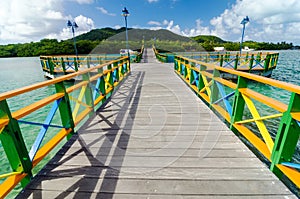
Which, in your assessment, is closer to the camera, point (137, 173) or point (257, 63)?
point (137, 173)

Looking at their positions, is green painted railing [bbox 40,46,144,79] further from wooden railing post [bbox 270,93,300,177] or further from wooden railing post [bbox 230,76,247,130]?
wooden railing post [bbox 270,93,300,177]

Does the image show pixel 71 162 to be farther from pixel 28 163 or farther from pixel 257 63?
pixel 257 63

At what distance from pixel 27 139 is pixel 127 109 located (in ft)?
9.09

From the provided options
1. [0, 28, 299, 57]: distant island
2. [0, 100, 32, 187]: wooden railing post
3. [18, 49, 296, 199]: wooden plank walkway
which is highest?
[0, 28, 299, 57]: distant island

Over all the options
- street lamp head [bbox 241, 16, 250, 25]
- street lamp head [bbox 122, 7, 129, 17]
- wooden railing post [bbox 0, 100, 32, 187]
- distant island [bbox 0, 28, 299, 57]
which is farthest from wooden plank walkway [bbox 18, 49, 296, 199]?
distant island [bbox 0, 28, 299, 57]

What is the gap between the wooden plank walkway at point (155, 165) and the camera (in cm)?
142

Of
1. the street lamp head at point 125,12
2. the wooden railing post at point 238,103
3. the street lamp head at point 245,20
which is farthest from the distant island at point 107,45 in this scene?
the wooden railing post at point 238,103

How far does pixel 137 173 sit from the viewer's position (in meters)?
1.64

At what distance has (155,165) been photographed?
1.75 meters

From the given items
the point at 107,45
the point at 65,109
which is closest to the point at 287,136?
the point at 65,109

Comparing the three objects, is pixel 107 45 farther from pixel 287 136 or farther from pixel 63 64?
pixel 287 136

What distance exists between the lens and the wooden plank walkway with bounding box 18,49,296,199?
4.65 feet

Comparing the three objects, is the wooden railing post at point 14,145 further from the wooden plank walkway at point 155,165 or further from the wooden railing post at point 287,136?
the wooden railing post at point 287,136

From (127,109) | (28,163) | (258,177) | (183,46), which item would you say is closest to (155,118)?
(127,109)
